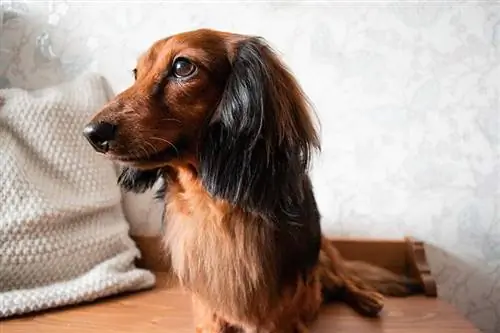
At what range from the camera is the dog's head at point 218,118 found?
2.63ft

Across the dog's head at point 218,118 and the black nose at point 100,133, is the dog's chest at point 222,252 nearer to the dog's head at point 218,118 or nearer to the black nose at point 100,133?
the dog's head at point 218,118

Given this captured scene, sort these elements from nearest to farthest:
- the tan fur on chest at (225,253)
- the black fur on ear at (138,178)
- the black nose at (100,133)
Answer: the black nose at (100,133), the tan fur on chest at (225,253), the black fur on ear at (138,178)

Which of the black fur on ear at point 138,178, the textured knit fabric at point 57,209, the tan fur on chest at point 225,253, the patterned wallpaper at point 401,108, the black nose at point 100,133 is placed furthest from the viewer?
the patterned wallpaper at point 401,108

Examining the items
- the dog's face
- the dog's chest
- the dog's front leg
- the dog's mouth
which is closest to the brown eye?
→ the dog's face

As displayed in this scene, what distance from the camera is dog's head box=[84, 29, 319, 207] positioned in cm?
80

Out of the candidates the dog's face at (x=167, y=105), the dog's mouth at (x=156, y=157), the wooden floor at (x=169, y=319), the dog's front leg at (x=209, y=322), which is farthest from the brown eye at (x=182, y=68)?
the wooden floor at (x=169, y=319)

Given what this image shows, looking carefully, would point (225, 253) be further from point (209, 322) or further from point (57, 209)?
point (57, 209)

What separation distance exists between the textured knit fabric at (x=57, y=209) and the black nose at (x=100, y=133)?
1.63 feet

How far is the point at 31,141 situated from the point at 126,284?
1.33 ft

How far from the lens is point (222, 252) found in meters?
0.93

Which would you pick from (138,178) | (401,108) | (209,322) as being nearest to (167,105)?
(138,178)

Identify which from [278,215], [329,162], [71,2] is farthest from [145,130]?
[71,2]

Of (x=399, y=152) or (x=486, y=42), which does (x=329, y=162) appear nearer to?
(x=399, y=152)

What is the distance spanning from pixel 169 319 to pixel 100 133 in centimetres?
54
